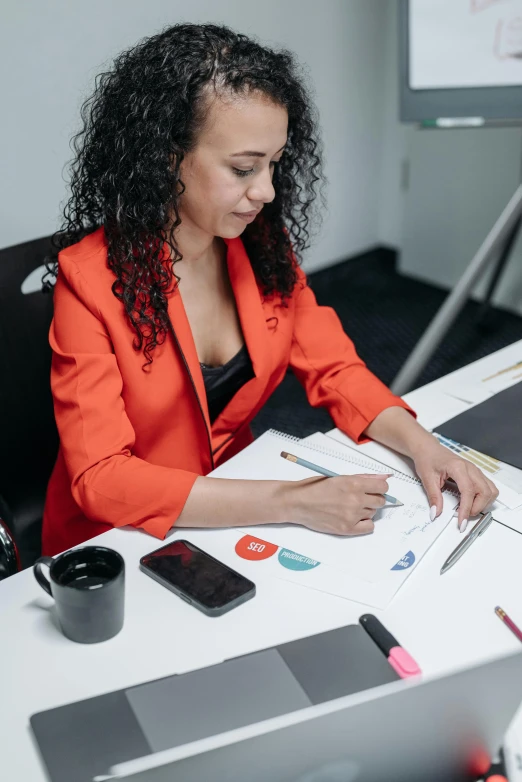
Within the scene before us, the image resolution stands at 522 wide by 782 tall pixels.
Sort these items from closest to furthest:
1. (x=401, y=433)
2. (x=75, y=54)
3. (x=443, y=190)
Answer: (x=401, y=433)
(x=75, y=54)
(x=443, y=190)

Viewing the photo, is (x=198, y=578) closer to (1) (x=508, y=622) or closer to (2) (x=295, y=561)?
(2) (x=295, y=561)

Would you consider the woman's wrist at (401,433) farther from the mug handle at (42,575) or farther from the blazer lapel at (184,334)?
the mug handle at (42,575)

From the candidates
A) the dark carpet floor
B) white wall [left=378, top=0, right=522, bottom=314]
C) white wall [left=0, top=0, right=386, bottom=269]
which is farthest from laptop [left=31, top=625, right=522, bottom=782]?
white wall [left=378, top=0, right=522, bottom=314]

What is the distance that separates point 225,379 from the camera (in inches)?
50.9

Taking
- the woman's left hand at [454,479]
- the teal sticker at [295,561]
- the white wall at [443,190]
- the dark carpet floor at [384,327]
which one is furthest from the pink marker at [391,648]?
the white wall at [443,190]

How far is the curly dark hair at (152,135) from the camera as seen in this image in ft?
3.51

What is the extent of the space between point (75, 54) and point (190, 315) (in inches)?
60.6

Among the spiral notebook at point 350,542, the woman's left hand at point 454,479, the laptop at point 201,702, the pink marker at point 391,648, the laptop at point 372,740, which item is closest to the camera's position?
the laptop at point 372,740

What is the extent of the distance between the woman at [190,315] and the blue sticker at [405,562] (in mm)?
61

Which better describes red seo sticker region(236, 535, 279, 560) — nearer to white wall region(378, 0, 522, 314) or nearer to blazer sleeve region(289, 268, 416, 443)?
blazer sleeve region(289, 268, 416, 443)

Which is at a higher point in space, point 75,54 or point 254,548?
point 75,54

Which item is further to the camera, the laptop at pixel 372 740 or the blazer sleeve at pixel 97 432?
the blazer sleeve at pixel 97 432

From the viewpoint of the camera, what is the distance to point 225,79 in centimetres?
107

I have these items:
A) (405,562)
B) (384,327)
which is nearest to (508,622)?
(405,562)
